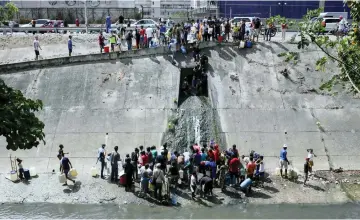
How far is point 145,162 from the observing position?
16828 mm

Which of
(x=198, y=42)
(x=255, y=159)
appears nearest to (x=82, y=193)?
(x=255, y=159)

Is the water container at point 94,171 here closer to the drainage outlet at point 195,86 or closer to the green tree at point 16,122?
the drainage outlet at point 195,86

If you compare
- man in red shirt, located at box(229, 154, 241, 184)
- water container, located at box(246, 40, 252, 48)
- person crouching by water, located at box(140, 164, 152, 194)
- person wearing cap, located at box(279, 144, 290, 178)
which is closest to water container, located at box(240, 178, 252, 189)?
man in red shirt, located at box(229, 154, 241, 184)

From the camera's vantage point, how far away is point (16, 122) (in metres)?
8.67

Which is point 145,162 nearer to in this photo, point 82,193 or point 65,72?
point 82,193

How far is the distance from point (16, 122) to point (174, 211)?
7.94 metres

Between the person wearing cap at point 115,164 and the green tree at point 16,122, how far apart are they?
7.41 meters

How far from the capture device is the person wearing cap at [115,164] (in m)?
16.6

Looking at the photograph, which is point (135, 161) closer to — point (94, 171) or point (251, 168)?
point (94, 171)

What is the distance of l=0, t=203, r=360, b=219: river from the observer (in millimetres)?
14977

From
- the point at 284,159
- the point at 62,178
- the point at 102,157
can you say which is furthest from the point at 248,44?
the point at 62,178

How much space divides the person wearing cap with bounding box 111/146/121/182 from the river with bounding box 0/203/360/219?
5.27ft

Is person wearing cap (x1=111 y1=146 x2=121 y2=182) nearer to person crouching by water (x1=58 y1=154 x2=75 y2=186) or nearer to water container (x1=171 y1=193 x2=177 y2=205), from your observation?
person crouching by water (x1=58 y1=154 x2=75 y2=186)

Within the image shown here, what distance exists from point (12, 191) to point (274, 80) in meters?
13.7
